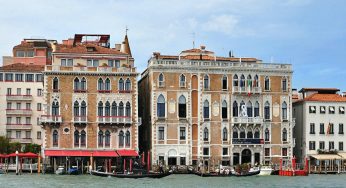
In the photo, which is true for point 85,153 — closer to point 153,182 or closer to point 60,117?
point 60,117

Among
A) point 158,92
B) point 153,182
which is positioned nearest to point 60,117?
point 158,92

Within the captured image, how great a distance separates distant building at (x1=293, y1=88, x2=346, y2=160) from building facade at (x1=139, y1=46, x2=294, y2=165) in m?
2.12

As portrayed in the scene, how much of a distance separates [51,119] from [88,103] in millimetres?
3300

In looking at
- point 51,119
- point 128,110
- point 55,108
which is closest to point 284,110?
point 128,110

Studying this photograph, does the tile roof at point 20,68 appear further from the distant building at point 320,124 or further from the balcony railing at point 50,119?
the distant building at point 320,124

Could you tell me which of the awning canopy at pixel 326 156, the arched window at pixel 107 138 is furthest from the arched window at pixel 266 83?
the arched window at pixel 107 138

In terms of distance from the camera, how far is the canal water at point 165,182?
49344 millimetres

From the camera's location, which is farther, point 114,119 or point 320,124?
point 320,124

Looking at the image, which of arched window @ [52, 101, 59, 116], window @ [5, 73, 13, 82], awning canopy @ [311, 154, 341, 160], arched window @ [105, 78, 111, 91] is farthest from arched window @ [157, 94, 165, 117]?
window @ [5, 73, 13, 82]

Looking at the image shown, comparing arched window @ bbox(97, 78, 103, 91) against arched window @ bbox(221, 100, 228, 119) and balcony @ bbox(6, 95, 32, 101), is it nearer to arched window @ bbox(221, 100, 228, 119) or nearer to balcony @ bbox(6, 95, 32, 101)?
arched window @ bbox(221, 100, 228, 119)

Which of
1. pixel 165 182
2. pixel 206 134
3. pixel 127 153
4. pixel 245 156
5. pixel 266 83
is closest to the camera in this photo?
pixel 165 182

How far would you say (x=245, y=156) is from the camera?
221ft

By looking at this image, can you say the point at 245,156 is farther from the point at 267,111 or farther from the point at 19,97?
the point at 19,97

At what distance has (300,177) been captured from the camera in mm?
60844
